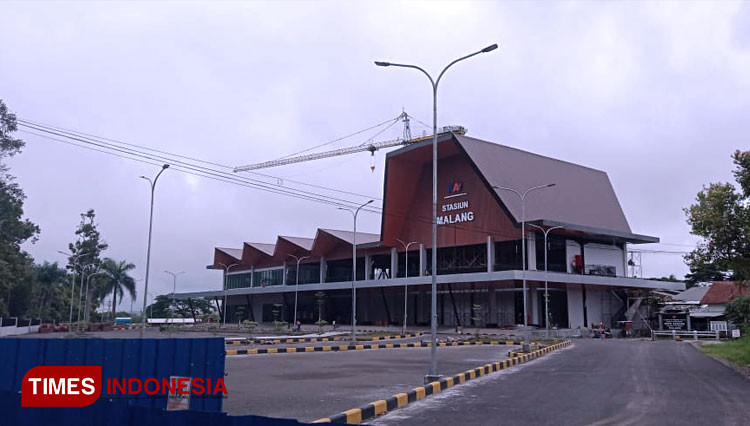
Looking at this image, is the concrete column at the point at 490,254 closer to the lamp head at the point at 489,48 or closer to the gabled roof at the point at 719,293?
the gabled roof at the point at 719,293

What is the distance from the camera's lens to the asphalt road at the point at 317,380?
1041cm

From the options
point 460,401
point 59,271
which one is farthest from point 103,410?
point 59,271

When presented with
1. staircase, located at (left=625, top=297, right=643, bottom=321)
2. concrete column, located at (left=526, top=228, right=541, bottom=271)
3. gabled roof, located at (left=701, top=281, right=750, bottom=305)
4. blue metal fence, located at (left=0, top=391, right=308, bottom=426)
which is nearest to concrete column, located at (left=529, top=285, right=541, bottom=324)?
concrete column, located at (left=526, top=228, right=541, bottom=271)

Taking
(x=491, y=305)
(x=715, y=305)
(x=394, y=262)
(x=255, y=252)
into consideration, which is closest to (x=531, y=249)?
(x=491, y=305)

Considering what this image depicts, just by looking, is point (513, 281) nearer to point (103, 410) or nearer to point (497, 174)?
point (497, 174)

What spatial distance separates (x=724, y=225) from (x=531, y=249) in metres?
34.1

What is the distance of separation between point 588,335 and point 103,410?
48823mm

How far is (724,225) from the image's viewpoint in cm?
1702

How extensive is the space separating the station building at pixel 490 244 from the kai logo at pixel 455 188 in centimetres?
9

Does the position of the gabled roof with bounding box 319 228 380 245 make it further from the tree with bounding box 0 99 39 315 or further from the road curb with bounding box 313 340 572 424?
the road curb with bounding box 313 340 572 424

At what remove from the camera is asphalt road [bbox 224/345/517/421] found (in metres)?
10.4

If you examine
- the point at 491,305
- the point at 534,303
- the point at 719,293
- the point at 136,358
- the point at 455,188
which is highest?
the point at 455,188

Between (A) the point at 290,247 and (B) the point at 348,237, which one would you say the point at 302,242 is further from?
(B) the point at 348,237

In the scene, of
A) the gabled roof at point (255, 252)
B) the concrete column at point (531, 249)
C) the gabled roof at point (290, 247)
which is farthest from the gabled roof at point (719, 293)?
the gabled roof at point (255, 252)
